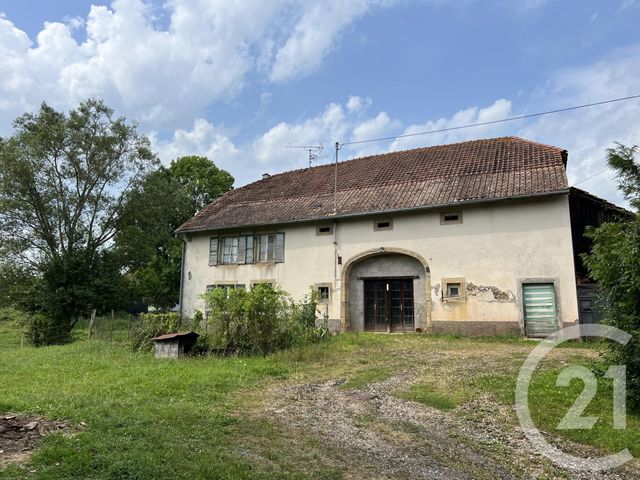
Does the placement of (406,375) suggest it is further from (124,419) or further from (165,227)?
(165,227)

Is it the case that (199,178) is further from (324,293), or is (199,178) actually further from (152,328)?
(152,328)

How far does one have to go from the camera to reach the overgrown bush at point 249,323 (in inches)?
456

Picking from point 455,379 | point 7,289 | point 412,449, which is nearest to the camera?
point 412,449

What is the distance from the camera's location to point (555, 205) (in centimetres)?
1477

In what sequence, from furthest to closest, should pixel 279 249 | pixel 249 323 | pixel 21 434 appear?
pixel 279 249 → pixel 249 323 → pixel 21 434

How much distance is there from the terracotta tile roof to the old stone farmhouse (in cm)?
7

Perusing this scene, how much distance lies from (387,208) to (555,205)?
5.37 meters

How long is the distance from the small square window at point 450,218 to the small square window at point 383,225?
6.11ft

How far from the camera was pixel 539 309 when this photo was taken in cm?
1477

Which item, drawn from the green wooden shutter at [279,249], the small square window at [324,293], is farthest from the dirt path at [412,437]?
the green wooden shutter at [279,249]

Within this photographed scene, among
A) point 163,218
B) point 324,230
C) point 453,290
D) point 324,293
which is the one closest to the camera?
point 453,290

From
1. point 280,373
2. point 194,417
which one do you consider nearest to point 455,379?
point 280,373

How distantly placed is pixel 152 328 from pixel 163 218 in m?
14.8

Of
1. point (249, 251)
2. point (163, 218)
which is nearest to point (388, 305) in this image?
point (249, 251)
